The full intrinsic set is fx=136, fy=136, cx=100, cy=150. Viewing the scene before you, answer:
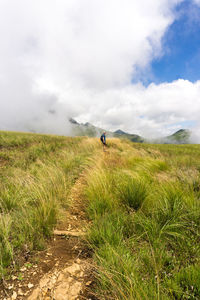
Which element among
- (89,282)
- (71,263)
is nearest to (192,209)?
(89,282)

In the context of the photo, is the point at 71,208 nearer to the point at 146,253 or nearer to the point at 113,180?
the point at 113,180

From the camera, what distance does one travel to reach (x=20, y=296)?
125 centimetres

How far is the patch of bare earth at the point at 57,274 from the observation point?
128 centimetres

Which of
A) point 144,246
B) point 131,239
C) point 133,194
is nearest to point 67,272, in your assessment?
point 131,239

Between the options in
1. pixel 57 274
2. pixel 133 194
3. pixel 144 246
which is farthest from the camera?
pixel 133 194

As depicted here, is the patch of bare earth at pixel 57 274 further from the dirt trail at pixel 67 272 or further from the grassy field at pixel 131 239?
the grassy field at pixel 131 239

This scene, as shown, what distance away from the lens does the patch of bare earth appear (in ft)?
4.20

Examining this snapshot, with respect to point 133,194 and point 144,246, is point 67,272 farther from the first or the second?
point 133,194

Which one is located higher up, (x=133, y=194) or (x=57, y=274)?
(x=133, y=194)

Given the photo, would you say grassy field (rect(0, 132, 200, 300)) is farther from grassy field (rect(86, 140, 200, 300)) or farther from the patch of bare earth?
the patch of bare earth

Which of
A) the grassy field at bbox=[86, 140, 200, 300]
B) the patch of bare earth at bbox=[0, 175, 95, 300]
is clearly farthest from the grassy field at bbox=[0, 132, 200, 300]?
the patch of bare earth at bbox=[0, 175, 95, 300]

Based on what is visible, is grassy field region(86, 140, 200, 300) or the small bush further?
the small bush

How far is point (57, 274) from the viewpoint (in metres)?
1.47

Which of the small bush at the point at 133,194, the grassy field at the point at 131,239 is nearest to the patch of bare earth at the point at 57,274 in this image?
the grassy field at the point at 131,239
